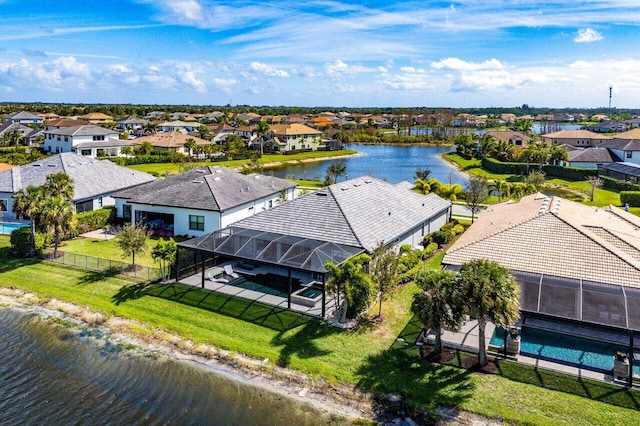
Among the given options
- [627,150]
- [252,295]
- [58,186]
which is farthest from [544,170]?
[58,186]

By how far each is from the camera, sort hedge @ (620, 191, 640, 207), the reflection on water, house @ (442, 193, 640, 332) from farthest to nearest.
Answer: hedge @ (620, 191, 640, 207)
house @ (442, 193, 640, 332)
the reflection on water

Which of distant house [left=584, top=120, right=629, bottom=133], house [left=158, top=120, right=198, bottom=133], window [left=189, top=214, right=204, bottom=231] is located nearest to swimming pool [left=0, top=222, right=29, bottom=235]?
window [left=189, top=214, right=204, bottom=231]

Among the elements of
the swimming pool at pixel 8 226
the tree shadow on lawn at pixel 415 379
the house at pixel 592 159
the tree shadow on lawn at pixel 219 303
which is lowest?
the tree shadow on lawn at pixel 415 379

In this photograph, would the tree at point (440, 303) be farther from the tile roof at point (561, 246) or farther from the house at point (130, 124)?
the house at point (130, 124)

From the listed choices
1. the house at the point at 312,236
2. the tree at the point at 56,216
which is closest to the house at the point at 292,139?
the house at the point at 312,236

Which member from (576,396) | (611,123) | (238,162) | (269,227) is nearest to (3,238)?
(269,227)

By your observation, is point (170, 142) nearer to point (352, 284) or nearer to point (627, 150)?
point (627, 150)

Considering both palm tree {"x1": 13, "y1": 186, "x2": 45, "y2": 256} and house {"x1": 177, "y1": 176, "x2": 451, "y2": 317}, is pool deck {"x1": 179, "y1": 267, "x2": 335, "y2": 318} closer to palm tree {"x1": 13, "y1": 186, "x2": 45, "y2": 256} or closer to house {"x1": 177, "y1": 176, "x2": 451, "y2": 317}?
house {"x1": 177, "y1": 176, "x2": 451, "y2": 317}
